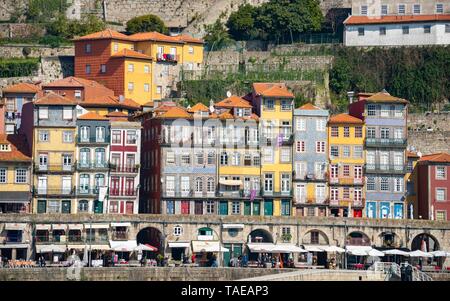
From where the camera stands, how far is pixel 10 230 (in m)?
112

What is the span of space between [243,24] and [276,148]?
2009 centimetres

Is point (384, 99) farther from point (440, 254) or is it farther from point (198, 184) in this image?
point (198, 184)

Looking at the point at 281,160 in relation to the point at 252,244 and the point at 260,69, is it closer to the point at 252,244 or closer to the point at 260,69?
the point at 252,244

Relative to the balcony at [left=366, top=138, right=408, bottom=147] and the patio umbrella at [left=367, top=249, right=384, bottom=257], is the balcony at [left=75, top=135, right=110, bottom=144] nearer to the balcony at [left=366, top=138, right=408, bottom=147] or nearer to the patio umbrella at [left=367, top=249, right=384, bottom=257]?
the balcony at [left=366, top=138, right=408, bottom=147]

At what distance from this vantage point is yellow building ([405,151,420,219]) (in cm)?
12062

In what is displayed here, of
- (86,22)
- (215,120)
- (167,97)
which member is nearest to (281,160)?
(215,120)

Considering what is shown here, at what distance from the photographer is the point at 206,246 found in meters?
113

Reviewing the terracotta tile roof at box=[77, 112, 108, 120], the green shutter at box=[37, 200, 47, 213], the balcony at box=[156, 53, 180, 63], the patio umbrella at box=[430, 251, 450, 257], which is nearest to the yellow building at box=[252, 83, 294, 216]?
the terracotta tile roof at box=[77, 112, 108, 120]

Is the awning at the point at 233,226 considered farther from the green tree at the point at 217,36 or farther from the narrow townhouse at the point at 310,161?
the green tree at the point at 217,36

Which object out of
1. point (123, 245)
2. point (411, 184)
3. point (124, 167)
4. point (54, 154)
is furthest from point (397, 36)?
point (123, 245)

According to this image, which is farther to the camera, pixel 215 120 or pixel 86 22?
pixel 86 22

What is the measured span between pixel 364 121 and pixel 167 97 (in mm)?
15876

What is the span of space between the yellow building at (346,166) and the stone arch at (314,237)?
428cm
